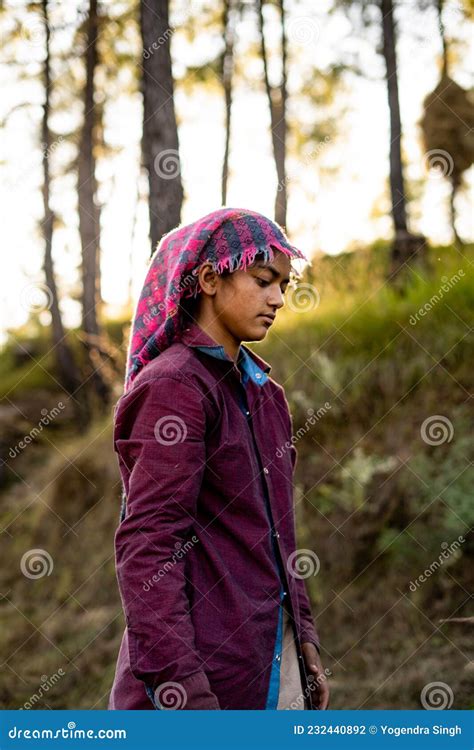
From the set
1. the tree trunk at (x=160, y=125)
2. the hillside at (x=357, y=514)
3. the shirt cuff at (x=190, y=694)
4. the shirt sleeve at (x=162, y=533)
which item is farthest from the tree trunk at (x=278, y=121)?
the shirt cuff at (x=190, y=694)

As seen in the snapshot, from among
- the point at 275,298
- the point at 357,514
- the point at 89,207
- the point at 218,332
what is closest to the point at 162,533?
the point at 218,332

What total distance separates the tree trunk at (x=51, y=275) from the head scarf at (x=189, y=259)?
41.3ft

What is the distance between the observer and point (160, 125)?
6.93m

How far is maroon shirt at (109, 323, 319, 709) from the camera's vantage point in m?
2.23

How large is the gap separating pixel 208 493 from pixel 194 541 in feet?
0.45

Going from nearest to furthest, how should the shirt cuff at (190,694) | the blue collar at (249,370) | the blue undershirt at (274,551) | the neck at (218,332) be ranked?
1. the shirt cuff at (190,694)
2. the blue undershirt at (274,551)
3. the neck at (218,332)
4. the blue collar at (249,370)

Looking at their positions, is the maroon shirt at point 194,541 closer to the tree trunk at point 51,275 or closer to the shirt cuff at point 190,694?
the shirt cuff at point 190,694

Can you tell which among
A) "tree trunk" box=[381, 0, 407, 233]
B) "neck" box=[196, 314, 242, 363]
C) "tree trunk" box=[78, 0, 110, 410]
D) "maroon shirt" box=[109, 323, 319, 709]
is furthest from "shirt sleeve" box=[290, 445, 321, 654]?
"tree trunk" box=[78, 0, 110, 410]

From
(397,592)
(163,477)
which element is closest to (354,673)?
(397,592)

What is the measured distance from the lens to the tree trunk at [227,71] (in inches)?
607

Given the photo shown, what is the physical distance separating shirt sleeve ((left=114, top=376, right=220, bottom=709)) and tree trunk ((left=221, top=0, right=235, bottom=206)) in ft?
43.3

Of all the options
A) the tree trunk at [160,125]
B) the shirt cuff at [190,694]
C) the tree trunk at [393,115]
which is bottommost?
the shirt cuff at [190,694]

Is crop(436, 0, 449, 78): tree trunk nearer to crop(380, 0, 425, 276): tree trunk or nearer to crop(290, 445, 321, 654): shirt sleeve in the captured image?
crop(380, 0, 425, 276): tree trunk

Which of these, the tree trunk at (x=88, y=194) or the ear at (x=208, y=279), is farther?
the tree trunk at (x=88, y=194)
